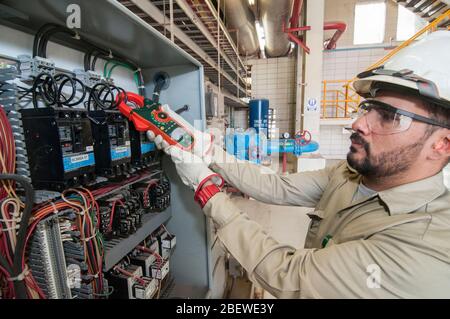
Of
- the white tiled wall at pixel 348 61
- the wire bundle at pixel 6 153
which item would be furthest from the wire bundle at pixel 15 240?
the white tiled wall at pixel 348 61

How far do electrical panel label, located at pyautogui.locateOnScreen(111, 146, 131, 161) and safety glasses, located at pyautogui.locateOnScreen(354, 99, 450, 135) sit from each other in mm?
869

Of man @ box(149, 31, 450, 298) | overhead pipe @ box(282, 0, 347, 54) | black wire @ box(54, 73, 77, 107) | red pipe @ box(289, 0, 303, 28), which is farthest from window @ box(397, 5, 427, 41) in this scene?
black wire @ box(54, 73, 77, 107)

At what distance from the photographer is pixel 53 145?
0.63 meters

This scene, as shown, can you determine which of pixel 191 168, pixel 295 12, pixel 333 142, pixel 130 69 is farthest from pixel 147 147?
pixel 333 142

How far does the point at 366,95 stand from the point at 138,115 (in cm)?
93

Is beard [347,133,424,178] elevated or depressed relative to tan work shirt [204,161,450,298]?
elevated

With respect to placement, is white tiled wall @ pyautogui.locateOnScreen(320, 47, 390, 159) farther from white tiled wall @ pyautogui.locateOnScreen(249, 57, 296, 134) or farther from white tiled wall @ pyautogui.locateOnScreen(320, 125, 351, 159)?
white tiled wall @ pyautogui.locateOnScreen(249, 57, 296, 134)

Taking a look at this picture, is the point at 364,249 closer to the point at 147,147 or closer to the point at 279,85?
the point at 147,147

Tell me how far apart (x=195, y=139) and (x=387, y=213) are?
77 centimetres

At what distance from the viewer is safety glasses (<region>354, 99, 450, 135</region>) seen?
639 millimetres

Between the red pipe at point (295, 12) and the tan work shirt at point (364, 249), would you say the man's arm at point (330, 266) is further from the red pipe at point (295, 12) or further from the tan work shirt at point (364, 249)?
the red pipe at point (295, 12)

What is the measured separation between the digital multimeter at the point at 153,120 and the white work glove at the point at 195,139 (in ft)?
0.08
